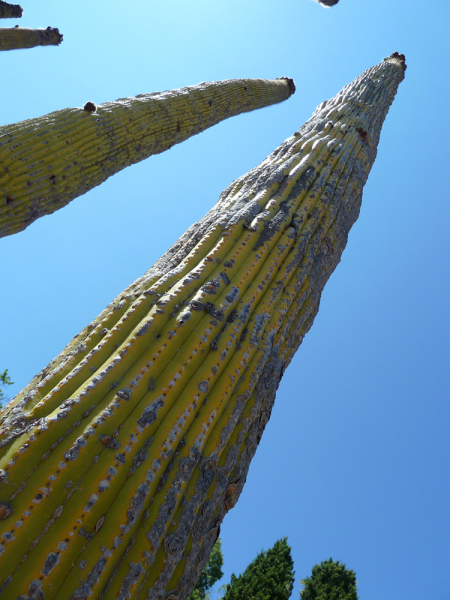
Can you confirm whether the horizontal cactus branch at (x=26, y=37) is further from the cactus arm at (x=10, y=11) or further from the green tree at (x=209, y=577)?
the green tree at (x=209, y=577)

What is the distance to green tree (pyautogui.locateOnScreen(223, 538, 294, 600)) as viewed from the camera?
8.80 m

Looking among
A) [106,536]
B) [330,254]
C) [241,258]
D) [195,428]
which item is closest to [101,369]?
[195,428]

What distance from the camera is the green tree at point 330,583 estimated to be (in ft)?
30.0

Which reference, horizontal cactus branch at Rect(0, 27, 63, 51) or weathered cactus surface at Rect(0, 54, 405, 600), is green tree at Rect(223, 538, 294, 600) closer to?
weathered cactus surface at Rect(0, 54, 405, 600)

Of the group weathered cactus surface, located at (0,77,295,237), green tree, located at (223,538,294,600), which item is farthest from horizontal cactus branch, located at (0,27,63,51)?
green tree, located at (223,538,294,600)

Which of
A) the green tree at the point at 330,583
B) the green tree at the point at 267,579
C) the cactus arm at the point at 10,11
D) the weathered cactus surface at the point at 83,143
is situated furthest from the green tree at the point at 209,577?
the cactus arm at the point at 10,11

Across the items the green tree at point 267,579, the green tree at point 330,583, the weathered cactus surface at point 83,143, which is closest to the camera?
the weathered cactus surface at point 83,143

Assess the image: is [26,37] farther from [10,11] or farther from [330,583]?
[330,583]

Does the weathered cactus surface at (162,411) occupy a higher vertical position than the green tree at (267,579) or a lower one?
lower

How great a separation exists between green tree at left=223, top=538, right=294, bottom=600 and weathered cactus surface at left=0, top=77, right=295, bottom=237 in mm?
8999

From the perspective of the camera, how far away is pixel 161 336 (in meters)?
1.90

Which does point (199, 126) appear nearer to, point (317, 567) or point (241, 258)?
point (241, 258)

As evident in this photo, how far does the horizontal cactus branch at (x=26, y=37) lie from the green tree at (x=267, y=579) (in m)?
13.2

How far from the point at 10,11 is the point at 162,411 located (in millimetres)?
11980
